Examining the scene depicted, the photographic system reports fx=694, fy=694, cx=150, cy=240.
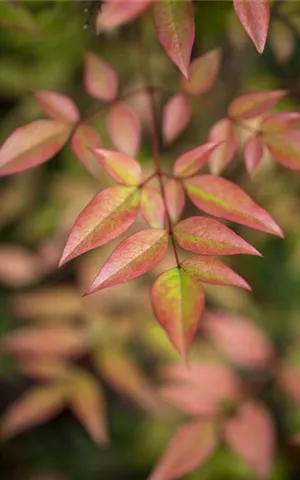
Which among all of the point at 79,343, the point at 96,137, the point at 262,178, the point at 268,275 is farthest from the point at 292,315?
the point at 96,137

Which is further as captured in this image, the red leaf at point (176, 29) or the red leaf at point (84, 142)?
the red leaf at point (84, 142)

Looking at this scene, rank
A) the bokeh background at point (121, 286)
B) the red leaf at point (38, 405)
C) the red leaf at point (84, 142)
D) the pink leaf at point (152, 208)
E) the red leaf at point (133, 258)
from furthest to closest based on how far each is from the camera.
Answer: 1. the bokeh background at point (121, 286)
2. the red leaf at point (38, 405)
3. the red leaf at point (84, 142)
4. the pink leaf at point (152, 208)
5. the red leaf at point (133, 258)

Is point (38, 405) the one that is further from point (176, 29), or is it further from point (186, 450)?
point (176, 29)

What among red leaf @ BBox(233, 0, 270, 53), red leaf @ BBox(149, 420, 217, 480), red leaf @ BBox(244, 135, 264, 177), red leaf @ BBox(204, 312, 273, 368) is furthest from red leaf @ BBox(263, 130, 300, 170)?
red leaf @ BBox(204, 312, 273, 368)

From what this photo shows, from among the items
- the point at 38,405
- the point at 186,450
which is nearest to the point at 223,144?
the point at 186,450

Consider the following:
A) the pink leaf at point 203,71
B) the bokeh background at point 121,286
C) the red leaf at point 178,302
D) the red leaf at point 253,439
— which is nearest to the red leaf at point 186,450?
the red leaf at point 253,439

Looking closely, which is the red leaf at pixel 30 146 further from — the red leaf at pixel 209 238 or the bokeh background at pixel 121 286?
the bokeh background at pixel 121 286

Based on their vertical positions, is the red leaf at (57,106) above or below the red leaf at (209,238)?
above

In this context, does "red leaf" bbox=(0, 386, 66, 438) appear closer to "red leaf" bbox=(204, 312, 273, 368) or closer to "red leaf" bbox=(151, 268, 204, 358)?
"red leaf" bbox=(204, 312, 273, 368)
